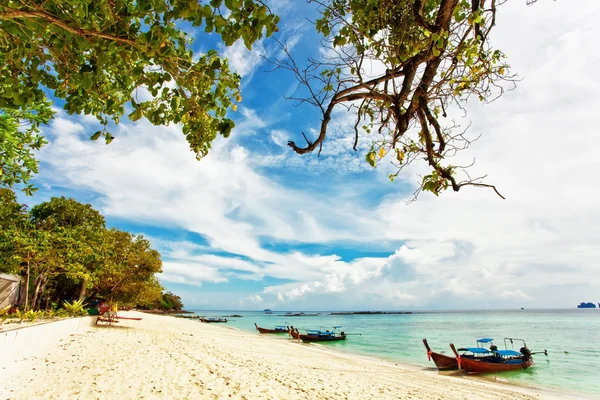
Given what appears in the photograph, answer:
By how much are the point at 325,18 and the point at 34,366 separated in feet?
32.6

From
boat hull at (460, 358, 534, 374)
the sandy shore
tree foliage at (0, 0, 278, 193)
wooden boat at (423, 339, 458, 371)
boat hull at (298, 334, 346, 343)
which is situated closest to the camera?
tree foliage at (0, 0, 278, 193)

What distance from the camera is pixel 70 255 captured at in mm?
16094

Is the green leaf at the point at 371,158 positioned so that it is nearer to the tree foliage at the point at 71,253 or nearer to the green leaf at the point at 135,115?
the green leaf at the point at 135,115

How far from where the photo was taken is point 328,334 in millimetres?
31812

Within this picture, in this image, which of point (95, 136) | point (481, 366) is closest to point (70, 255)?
point (95, 136)

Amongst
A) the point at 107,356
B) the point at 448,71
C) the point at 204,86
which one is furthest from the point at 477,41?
Result: the point at 107,356

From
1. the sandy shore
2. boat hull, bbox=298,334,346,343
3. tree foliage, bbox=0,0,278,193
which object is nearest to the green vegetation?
the sandy shore

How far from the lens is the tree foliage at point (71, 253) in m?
16.0

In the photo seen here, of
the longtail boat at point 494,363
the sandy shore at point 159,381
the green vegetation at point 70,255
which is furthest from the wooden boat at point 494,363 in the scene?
the green vegetation at point 70,255

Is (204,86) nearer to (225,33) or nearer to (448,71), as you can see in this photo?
(225,33)

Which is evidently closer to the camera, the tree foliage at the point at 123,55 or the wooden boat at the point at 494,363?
the tree foliage at the point at 123,55

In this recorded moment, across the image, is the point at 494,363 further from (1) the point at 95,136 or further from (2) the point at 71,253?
(2) the point at 71,253

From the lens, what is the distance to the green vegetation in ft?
52.3

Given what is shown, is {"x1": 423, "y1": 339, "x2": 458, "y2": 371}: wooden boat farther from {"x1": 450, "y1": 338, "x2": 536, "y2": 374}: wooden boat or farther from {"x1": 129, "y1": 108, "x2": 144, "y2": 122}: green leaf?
{"x1": 129, "y1": 108, "x2": 144, "y2": 122}: green leaf
